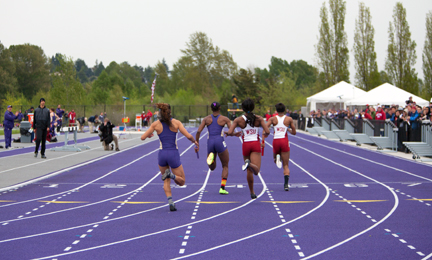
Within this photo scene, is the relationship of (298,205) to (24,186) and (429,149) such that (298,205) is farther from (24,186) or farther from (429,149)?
(429,149)

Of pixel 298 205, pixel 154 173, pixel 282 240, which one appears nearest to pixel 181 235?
pixel 282 240

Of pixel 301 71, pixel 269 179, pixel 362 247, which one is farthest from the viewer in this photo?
pixel 301 71

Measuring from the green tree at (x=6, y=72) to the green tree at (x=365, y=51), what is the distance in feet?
186

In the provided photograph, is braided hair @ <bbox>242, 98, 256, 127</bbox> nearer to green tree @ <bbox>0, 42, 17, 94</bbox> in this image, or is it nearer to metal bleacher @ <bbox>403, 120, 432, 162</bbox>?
metal bleacher @ <bbox>403, 120, 432, 162</bbox>

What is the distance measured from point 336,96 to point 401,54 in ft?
49.9

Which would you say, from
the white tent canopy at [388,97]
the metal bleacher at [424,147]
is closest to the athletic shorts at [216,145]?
the metal bleacher at [424,147]

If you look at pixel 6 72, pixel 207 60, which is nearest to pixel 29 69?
pixel 6 72

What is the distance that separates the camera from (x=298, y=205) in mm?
8969

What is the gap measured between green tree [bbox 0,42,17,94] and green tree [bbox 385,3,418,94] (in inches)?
2388

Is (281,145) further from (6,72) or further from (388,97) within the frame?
(6,72)

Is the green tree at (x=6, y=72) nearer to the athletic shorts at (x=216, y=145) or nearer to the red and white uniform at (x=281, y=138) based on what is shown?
the red and white uniform at (x=281, y=138)

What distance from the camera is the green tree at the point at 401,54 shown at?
52625mm

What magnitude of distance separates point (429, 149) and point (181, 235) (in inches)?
529

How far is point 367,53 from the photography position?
57.3 m
